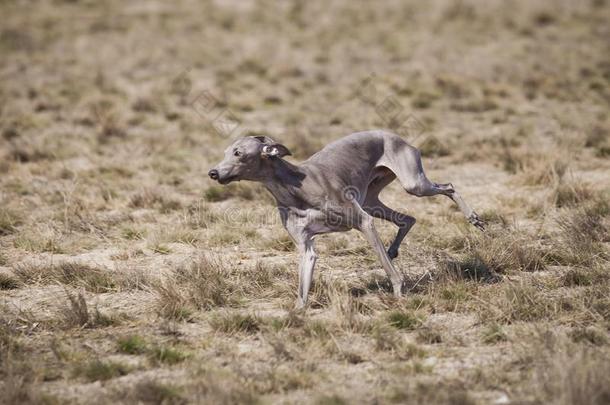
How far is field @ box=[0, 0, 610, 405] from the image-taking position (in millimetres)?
5652

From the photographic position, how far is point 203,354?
6086mm

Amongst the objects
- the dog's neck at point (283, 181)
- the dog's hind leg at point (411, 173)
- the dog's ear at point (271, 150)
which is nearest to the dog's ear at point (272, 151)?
the dog's ear at point (271, 150)

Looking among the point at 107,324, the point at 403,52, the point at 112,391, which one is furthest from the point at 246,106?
the point at 112,391

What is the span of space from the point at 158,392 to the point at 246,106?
12556 mm

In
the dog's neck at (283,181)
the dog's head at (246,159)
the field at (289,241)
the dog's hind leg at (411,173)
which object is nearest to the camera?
the field at (289,241)

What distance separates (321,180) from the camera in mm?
7098

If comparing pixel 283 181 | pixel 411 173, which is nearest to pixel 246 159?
pixel 283 181

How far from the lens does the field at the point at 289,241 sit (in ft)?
18.5

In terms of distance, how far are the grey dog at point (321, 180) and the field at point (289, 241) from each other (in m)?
0.58

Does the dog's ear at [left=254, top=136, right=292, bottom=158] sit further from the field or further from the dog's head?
the field

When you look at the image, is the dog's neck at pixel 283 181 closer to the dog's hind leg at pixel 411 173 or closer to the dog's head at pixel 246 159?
the dog's head at pixel 246 159

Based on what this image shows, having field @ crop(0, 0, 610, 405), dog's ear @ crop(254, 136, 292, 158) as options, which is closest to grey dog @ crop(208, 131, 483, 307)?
dog's ear @ crop(254, 136, 292, 158)

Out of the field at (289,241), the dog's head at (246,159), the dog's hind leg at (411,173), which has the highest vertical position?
the dog's head at (246,159)

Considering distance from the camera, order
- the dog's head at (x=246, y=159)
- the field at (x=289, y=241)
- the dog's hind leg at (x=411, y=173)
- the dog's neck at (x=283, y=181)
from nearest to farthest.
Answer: the field at (x=289, y=241)
the dog's head at (x=246, y=159)
the dog's neck at (x=283, y=181)
the dog's hind leg at (x=411, y=173)
